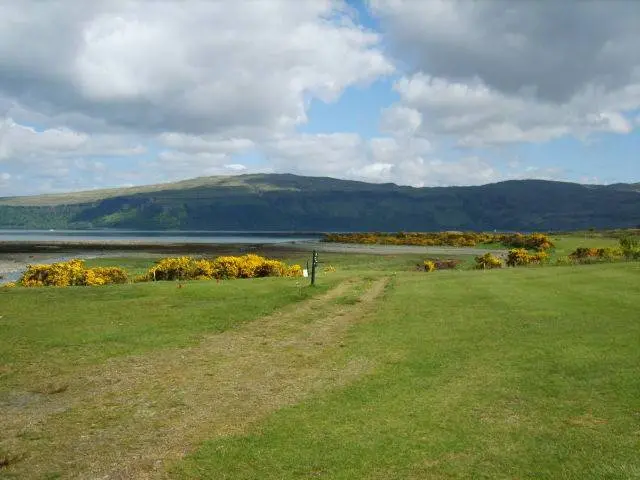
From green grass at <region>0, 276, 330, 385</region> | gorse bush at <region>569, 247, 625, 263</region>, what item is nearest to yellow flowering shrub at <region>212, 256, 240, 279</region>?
green grass at <region>0, 276, 330, 385</region>

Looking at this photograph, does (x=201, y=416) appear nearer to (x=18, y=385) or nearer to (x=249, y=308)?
(x=18, y=385)

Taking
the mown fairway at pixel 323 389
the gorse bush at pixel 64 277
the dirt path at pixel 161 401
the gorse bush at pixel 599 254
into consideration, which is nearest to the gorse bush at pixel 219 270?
the gorse bush at pixel 64 277

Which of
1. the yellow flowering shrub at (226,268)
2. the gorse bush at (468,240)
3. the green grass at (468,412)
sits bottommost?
the gorse bush at (468,240)

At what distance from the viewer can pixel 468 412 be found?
1159 cm

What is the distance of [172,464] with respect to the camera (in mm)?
9305

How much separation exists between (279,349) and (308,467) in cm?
879

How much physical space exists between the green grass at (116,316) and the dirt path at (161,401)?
1.54 meters

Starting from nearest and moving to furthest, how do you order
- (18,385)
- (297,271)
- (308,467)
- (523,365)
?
1. (308,467)
2. (18,385)
3. (523,365)
4. (297,271)

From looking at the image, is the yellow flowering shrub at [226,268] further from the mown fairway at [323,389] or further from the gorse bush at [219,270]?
the mown fairway at [323,389]

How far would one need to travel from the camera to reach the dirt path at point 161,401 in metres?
9.63

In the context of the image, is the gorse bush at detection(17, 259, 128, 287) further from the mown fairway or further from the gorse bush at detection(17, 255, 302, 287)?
the mown fairway

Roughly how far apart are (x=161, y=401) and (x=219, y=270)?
116 feet

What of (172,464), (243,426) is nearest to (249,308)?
(243,426)

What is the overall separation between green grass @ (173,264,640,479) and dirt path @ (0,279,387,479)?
2.44 ft
